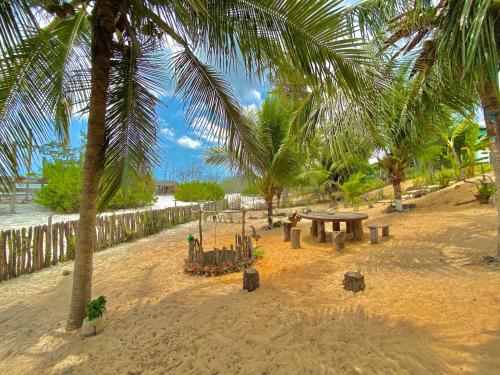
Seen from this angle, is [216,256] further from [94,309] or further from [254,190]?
[254,190]

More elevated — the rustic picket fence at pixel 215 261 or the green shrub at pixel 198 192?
the green shrub at pixel 198 192

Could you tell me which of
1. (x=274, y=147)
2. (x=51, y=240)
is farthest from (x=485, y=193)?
(x=51, y=240)

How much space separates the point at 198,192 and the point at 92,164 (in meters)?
17.2

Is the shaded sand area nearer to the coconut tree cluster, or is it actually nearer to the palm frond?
the coconut tree cluster

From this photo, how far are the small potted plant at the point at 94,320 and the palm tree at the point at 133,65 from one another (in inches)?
7.1

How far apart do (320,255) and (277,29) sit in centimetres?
443

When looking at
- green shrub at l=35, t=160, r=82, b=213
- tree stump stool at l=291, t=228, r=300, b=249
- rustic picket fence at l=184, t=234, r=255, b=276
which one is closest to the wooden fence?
rustic picket fence at l=184, t=234, r=255, b=276

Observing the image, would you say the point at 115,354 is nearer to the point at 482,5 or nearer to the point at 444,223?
the point at 482,5

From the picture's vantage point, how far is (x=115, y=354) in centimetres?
261

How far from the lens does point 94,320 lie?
3.02m

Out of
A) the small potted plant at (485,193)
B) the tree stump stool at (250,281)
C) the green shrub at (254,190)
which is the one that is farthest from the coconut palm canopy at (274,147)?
the small potted plant at (485,193)

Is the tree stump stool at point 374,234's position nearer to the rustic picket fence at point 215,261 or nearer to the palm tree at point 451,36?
the palm tree at point 451,36

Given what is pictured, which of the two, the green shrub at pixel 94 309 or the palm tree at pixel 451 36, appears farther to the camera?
the green shrub at pixel 94 309

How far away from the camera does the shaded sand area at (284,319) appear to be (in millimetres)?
2303
